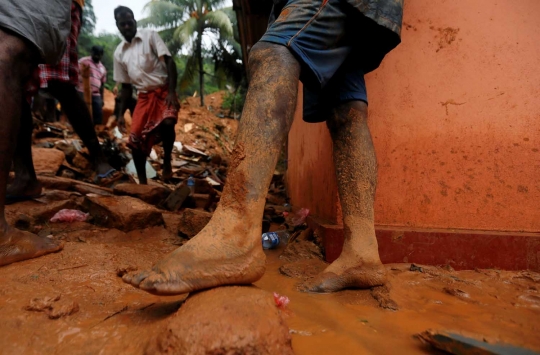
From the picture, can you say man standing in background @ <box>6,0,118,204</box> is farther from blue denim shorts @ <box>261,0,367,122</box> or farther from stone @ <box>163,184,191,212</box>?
blue denim shorts @ <box>261,0,367,122</box>

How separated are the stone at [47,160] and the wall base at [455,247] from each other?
13.1 ft

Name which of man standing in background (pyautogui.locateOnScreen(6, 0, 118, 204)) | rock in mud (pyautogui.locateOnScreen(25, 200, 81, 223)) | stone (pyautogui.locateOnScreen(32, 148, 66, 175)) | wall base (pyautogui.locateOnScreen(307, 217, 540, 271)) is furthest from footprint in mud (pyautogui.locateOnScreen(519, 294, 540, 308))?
stone (pyautogui.locateOnScreen(32, 148, 66, 175))

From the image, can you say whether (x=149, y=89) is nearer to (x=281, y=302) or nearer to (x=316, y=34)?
(x=316, y=34)

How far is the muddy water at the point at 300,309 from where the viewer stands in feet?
2.96

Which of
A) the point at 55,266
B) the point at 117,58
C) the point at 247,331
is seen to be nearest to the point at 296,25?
the point at 247,331

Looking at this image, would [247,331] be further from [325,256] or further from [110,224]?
[110,224]

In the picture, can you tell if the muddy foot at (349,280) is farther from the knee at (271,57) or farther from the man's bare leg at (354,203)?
the knee at (271,57)

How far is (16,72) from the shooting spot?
4.90ft

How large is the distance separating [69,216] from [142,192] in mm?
749

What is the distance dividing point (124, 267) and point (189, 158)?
7.85 m

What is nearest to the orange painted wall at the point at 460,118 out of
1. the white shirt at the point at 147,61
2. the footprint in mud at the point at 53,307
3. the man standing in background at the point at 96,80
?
the footprint in mud at the point at 53,307

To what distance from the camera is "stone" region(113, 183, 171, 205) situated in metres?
2.88

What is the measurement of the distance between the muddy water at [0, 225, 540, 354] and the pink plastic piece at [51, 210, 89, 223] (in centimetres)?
50

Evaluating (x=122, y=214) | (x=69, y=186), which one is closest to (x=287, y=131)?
(x=122, y=214)
